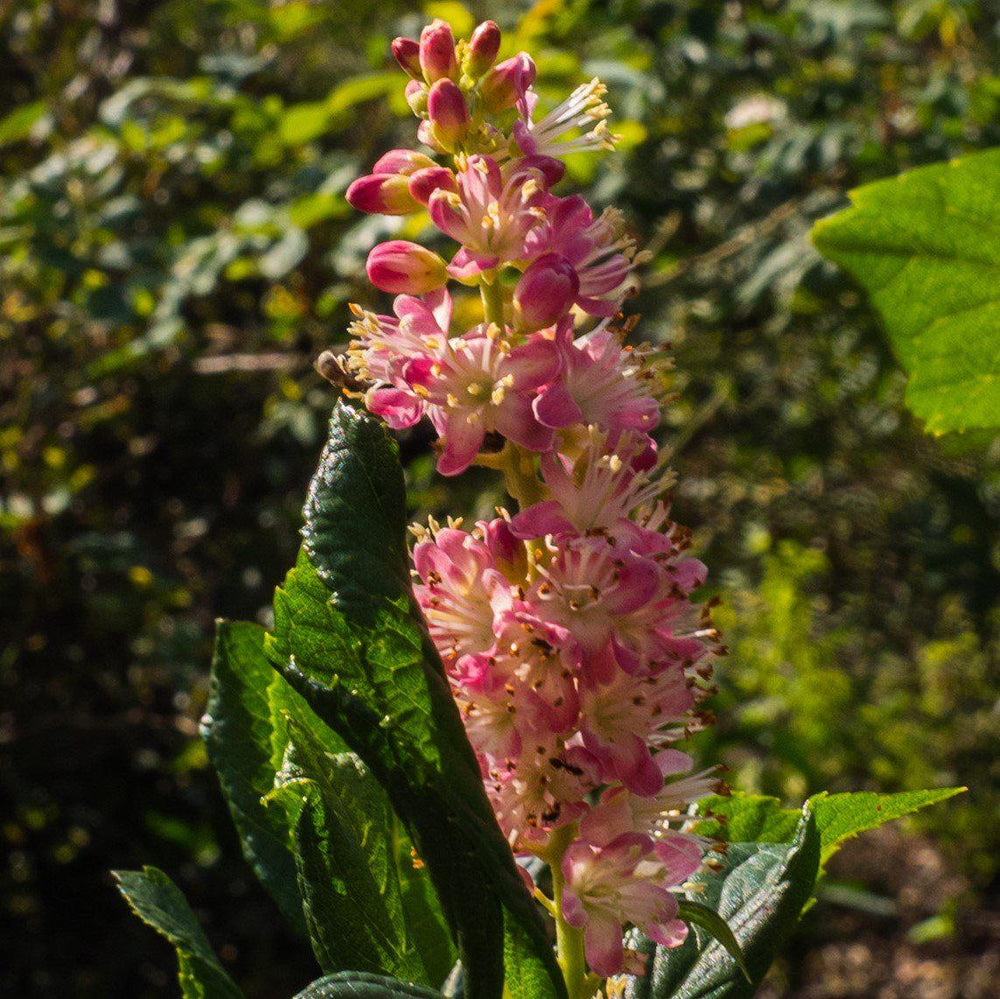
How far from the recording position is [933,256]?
1.91 feet

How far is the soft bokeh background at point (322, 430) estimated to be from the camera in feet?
7.68

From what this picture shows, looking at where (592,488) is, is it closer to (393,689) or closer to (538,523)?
(538,523)

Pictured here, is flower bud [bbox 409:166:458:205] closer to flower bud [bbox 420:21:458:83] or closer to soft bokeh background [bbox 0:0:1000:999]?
flower bud [bbox 420:21:458:83]

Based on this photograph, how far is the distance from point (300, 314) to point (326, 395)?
0.23m

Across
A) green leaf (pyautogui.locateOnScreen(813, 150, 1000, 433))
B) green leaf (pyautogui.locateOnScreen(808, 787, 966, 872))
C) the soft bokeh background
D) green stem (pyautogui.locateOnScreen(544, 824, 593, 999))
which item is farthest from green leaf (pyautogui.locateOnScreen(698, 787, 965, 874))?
the soft bokeh background

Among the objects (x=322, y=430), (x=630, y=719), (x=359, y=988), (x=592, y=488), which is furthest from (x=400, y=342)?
(x=322, y=430)

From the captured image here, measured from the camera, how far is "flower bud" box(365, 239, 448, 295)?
715 mm

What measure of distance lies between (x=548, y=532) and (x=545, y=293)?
0.41ft

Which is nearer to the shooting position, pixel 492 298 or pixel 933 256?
pixel 933 256

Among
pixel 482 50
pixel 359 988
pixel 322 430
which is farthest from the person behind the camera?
pixel 322 430

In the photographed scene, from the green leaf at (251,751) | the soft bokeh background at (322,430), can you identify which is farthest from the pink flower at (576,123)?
the soft bokeh background at (322,430)

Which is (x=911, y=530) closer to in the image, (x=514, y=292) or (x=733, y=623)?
(x=733, y=623)

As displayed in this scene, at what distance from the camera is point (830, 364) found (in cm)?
314

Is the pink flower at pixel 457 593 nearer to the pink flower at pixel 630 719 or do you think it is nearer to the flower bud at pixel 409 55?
the pink flower at pixel 630 719
